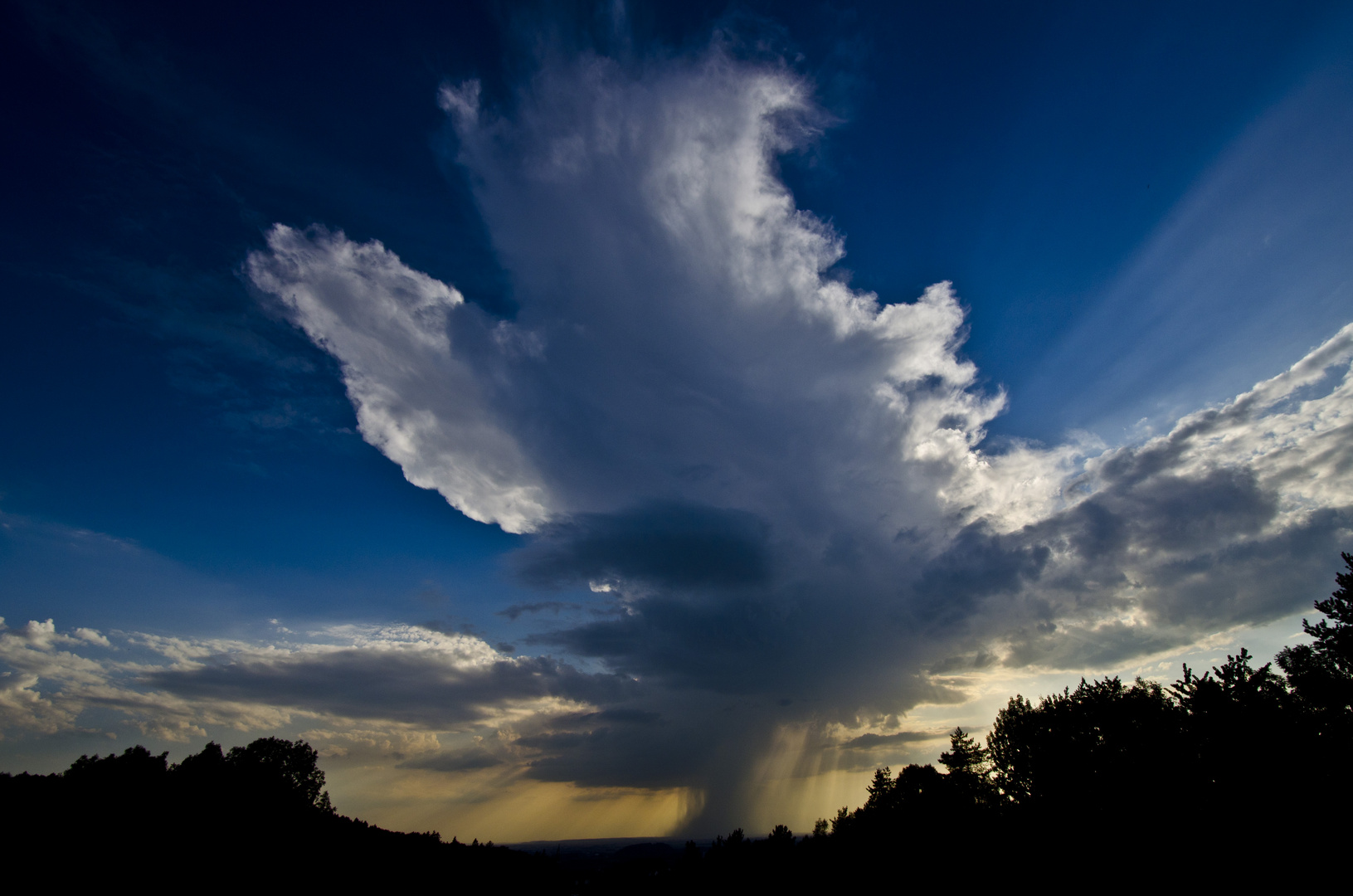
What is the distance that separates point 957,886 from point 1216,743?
83.4ft

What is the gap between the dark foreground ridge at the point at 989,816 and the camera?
30141 mm

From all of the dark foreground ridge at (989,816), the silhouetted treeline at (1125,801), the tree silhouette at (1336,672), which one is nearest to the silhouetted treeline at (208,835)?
the dark foreground ridge at (989,816)

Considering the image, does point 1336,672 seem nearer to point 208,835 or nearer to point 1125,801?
point 1125,801

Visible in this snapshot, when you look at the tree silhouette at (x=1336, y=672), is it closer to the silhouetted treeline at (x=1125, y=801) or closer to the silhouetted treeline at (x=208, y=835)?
the silhouetted treeline at (x=1125, y=801)

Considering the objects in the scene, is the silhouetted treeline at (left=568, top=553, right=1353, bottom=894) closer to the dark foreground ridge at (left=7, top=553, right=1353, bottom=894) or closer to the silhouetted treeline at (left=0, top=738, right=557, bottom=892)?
the dark foreground ridge at (left=7, top=553, right=1353, bottom=894)

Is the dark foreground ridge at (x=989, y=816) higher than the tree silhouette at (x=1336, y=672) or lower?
lower

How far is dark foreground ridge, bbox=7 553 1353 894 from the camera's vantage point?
30.1 meters

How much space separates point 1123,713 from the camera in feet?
159

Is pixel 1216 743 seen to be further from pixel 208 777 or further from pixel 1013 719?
pixel 208 777

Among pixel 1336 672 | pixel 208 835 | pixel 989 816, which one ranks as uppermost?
pixel 1336 672

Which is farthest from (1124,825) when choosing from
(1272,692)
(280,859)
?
(280,859)

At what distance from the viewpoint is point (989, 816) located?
55062 mm

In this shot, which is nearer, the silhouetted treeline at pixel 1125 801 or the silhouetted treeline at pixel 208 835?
the silhouetted treeline at pixel 1125 801

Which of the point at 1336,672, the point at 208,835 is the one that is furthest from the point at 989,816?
the point at 208,835
